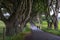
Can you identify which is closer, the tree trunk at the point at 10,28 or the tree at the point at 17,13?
the tree at the point at 17,13

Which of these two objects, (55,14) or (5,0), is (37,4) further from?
(5,0)

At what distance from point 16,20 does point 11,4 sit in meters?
1.73

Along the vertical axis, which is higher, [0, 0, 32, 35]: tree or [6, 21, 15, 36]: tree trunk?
[0, 0, 32, 35]: tree

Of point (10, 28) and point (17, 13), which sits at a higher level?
point (17, 13)

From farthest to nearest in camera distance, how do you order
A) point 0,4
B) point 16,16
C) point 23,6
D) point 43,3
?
1. point 43,3
2. point 0,4
3. point 16,16
4. point 23,6

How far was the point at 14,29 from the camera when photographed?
57.8ft

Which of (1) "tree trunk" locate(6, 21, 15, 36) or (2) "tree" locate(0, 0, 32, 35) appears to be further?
(1) "tree trunk" locate(6, 21, 15, 36)

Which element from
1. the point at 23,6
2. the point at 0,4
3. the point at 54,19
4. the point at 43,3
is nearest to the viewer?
the point at 23,6

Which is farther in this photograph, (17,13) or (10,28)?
(10,28)

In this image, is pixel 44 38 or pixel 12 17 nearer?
pixel 44 38

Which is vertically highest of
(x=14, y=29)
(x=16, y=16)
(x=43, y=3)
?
(x=43, y=3)

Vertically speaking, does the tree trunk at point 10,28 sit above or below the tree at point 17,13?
below

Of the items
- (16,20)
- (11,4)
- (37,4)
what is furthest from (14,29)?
(37,4)

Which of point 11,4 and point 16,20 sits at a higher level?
point 11,4
